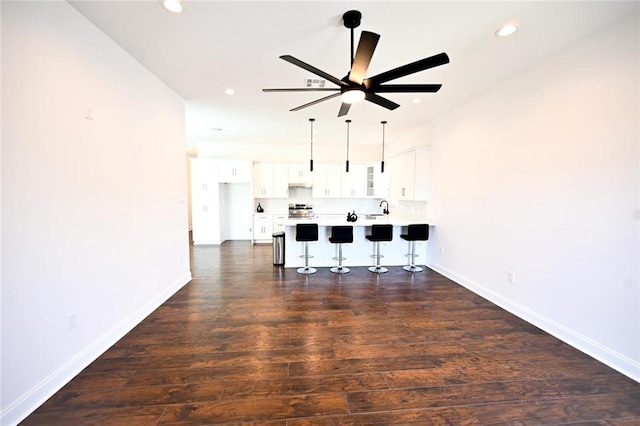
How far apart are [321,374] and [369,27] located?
2.86 meters

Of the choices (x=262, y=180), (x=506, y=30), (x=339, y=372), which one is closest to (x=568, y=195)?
(x=506, y=30)

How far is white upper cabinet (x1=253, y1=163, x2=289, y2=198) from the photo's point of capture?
729 centimetres

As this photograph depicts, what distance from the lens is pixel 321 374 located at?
2.05 meters

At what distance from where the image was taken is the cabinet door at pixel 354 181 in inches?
293

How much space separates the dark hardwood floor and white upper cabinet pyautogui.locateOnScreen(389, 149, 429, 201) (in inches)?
92.9

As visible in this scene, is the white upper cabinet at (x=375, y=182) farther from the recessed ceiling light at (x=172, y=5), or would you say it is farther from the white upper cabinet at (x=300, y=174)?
the recessed ceiling light at (x=172, y=5)

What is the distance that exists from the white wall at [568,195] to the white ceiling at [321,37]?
0.31m

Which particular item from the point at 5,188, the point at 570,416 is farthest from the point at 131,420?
the point at 570,416

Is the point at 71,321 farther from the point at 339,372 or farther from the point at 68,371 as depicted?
the point at 339,372

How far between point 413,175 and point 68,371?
528 centimetres

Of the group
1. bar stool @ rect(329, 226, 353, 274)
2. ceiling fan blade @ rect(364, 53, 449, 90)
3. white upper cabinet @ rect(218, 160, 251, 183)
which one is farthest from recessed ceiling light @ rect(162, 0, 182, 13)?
white upper cabinet @ rect(218, 160, 251, 183)

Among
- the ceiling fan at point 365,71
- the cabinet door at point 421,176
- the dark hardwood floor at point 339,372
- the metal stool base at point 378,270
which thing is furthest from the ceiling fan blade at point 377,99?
the metal stool base at point 378,270

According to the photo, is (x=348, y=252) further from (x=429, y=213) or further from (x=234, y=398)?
(x=234, y=398)

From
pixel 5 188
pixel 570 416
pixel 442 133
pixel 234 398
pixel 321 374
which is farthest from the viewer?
pixel 442 133
